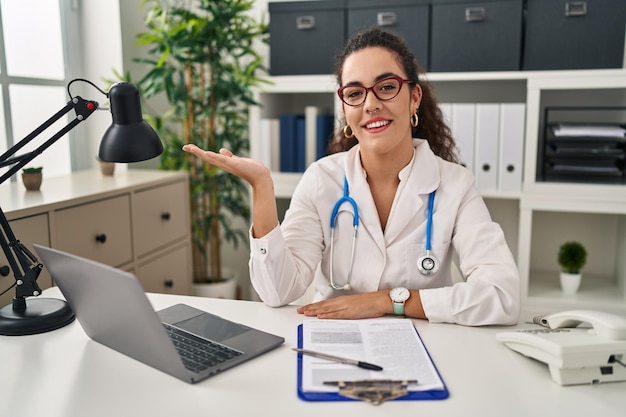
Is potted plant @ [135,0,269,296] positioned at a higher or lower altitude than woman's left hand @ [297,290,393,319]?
higher

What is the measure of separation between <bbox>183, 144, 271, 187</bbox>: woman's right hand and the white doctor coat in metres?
0.14

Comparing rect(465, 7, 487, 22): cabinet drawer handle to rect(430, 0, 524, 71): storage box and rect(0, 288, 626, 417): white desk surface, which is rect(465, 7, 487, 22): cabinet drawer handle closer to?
rect(430, 0, 524, 71): storage box

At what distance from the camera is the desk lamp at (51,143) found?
3.79 feet

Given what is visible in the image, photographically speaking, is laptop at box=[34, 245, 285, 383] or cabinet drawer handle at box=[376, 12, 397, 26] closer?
laptop at box=[34, 245, 285, 383]

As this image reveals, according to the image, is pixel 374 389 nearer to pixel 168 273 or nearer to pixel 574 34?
pixel 168 273

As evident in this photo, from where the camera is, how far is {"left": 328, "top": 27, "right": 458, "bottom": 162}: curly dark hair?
163cm

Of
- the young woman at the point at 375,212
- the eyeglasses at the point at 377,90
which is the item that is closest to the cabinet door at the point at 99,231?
the young woman at the point at 375,212

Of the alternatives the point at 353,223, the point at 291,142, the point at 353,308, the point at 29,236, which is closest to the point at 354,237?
the point at 353,223

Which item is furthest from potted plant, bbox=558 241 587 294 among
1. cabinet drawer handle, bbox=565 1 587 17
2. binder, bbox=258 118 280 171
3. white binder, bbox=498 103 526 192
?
binder, bbox=258 118 280 171

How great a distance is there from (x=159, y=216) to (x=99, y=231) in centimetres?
40

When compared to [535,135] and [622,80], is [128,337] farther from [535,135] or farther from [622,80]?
[622,80]

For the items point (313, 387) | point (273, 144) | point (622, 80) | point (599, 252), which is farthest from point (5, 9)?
point (599, 252)

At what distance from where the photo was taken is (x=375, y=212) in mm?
1593

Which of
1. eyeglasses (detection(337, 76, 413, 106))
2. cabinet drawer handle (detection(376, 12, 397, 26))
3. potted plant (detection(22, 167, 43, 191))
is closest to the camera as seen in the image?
eyeglasses (detection(337, 76, 413, 106))
